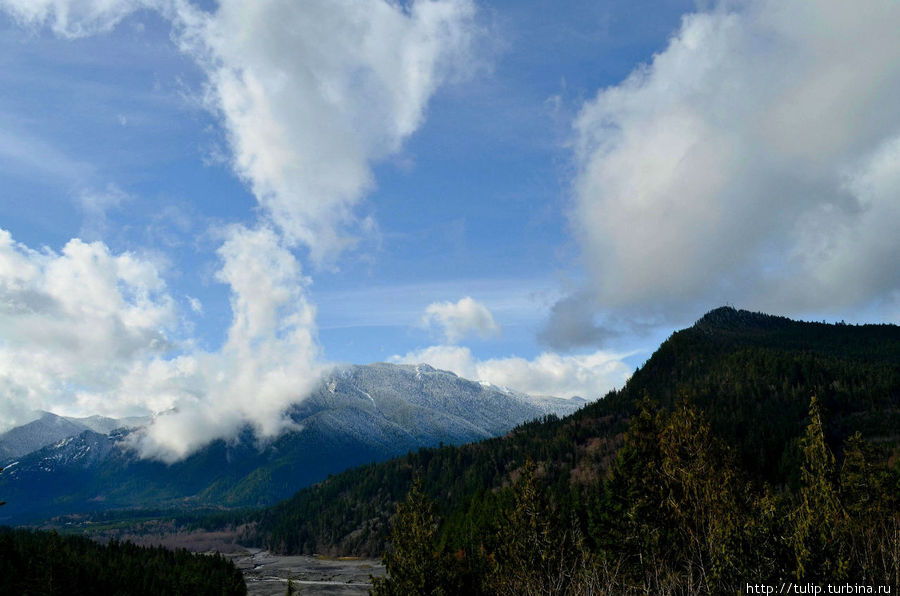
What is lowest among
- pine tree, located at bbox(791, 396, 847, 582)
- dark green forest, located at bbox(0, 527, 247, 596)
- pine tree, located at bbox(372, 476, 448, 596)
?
dark green forest, located at bbox(0, 527, 247, 596)

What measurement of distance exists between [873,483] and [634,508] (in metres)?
23.6

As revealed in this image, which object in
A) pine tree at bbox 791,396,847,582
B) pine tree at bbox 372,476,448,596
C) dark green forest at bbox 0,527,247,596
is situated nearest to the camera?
pine tree at bbox 791,396,847,582

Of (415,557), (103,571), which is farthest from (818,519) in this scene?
(103,571)

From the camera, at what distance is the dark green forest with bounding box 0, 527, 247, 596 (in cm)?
9344

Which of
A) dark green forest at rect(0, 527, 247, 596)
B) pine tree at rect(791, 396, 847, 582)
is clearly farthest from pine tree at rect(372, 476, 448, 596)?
dark green forest at rect(0, 527, 247, 596)

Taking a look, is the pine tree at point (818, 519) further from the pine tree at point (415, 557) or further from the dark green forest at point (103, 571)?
the dark green forest at point (103, 571)

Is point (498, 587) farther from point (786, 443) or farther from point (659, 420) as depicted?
point (786, 443)

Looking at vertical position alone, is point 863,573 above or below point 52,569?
above

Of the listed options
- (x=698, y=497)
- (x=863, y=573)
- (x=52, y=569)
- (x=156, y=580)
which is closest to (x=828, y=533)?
(x=863, y=573)

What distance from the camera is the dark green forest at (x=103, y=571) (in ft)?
307

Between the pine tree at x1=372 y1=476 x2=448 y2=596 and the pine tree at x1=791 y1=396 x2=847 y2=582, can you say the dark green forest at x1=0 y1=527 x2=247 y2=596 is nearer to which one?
the pine tree at x1=372 y1=476 x2=448 y2=596

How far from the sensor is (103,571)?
130750mm

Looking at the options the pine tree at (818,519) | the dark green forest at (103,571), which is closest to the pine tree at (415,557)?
the pine tree at (818,519)

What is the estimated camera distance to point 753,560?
90.9 feet
